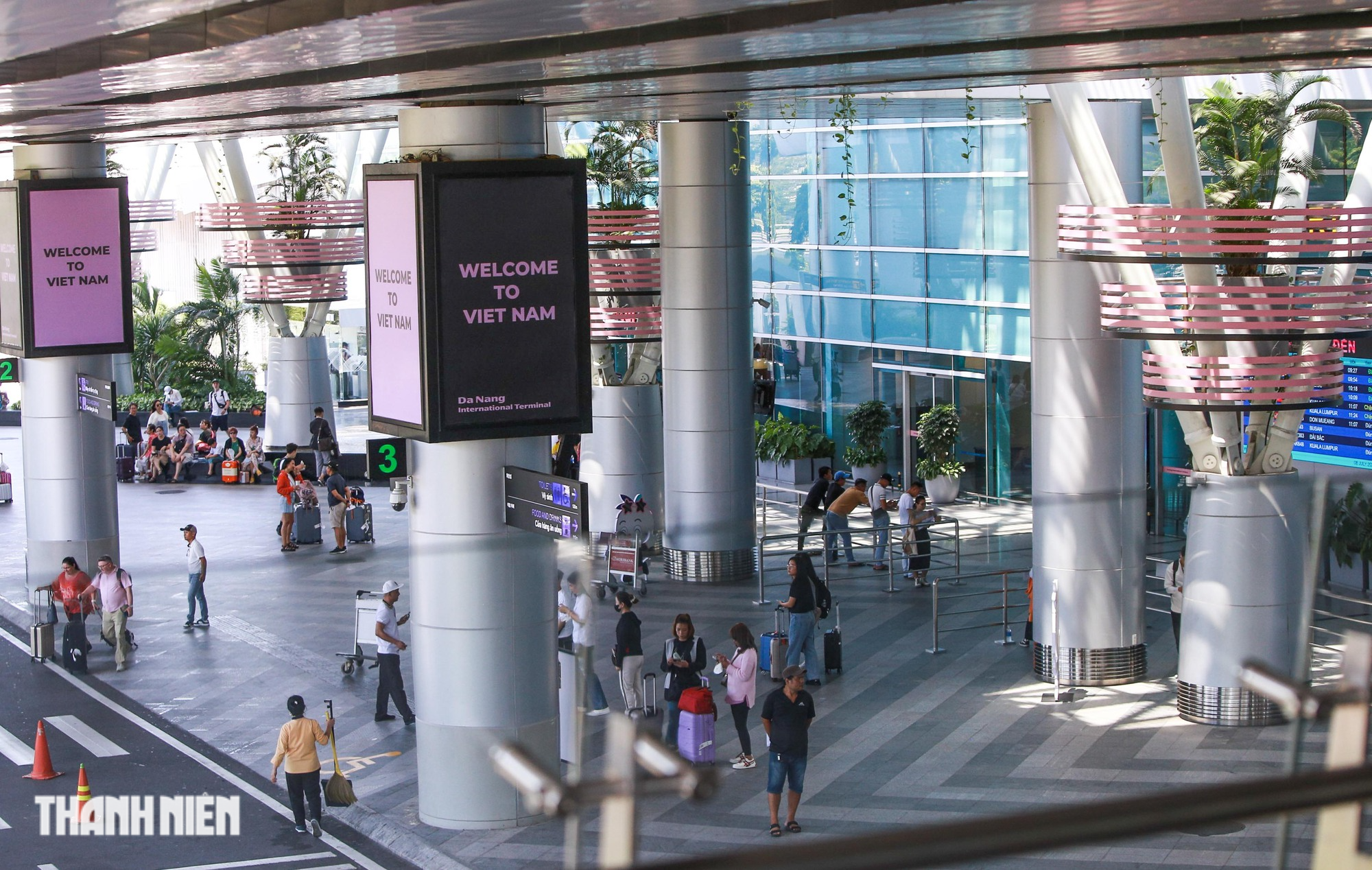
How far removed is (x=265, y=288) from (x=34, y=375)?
14.0m

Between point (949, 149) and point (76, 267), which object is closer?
point (76, 267)

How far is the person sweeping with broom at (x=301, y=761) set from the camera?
13117 mm

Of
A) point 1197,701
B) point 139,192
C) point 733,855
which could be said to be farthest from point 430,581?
point 139,192

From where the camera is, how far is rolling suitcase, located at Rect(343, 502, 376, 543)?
2683cm

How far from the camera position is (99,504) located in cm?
2259

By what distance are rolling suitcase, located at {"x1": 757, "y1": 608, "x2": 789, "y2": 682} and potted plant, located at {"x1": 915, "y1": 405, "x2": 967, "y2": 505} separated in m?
12.4

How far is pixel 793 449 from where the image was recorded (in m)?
31.7

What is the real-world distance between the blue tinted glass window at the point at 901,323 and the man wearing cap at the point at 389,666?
15286 millimetres

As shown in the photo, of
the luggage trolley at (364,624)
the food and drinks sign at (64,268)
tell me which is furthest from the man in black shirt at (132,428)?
the luggage trolley at (364,624)

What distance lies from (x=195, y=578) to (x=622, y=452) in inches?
271

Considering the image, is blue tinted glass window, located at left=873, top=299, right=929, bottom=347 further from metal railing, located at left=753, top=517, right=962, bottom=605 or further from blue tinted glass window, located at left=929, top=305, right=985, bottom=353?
metal railing, located at left=753, top=517, right=962, bottom=605

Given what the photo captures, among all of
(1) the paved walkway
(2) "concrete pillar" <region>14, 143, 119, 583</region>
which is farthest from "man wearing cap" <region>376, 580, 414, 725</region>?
(2) "concrete pillar" <region>14, 143, 119, 583</region>

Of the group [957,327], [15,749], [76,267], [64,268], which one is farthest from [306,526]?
[957,327]

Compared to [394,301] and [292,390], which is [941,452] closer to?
[292,390]
